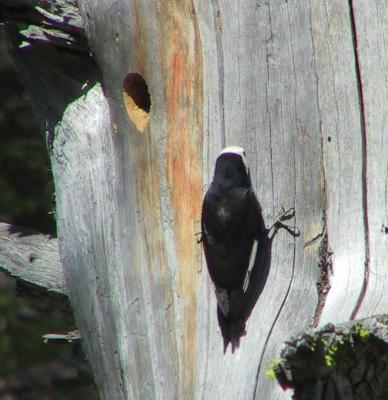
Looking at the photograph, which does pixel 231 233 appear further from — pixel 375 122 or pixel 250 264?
pixel 375 122

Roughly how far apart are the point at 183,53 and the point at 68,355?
4.85 metres

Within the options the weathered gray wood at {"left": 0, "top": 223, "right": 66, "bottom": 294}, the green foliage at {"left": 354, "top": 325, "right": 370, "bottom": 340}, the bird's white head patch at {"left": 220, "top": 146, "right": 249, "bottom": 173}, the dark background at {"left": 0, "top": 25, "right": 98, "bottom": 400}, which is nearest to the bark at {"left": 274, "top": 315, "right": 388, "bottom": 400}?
the green foliage at {"left": 354, "top": 325, "right": 370, "bottom": 340}

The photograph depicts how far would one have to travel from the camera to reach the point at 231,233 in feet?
13.9

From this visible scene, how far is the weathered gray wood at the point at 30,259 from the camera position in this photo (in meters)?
5.06

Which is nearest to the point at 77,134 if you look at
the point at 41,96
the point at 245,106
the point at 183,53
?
the point at 41,96

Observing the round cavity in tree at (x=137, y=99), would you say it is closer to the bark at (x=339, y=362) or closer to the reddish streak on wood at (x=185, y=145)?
the reddish streak on wood at (x=185, y=145)

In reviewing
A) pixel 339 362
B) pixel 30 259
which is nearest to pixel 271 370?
pixel 339 362

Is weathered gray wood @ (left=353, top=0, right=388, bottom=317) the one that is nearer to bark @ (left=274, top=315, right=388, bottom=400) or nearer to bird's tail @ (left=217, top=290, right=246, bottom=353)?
bark @ (left=274, top=315, right=388, bottom=400)

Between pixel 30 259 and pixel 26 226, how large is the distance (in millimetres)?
3435

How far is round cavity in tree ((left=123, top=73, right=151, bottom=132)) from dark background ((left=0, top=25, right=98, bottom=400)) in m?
3.41

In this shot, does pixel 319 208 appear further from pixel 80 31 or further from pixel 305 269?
pixel 80 31

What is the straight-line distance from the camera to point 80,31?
496cm

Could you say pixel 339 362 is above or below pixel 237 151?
below

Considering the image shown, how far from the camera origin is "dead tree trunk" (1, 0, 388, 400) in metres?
3.85
